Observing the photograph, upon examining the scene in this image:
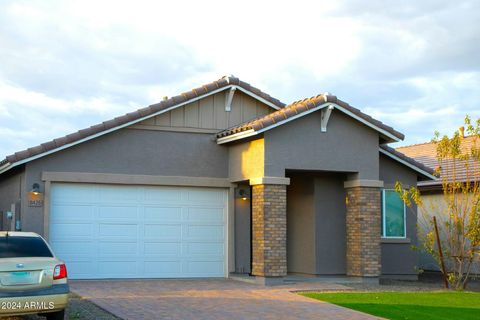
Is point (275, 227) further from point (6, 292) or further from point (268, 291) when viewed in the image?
point (6, 292)

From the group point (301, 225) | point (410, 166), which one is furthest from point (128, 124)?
point (410, 166)

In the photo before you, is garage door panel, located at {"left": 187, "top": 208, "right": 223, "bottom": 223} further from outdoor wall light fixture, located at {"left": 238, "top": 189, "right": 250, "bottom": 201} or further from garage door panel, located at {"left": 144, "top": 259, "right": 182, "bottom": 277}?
garage door panel, located at {"left": 144, "top": 259, "right": 182, "bottom": 277}

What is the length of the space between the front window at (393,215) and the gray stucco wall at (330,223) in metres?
1.48

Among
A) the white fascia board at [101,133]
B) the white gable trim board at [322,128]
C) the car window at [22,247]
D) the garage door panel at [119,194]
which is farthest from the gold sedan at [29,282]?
the white gable trim board at [322,128]

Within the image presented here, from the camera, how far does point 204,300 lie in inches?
547

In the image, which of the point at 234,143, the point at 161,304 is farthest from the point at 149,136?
the point at 161,304

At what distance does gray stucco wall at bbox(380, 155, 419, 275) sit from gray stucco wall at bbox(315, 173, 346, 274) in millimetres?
1536

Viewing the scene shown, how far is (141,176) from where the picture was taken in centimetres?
1831

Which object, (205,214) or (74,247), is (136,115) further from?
(74,247)

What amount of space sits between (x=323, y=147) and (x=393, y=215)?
4.01 meters

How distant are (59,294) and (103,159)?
7915mm

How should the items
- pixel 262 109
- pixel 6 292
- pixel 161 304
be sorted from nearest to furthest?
pixel 6 292 → pixel 161 304 → pixel 262 109

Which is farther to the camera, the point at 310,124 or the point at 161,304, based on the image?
the point at 310,124

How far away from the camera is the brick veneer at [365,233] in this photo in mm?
17891
